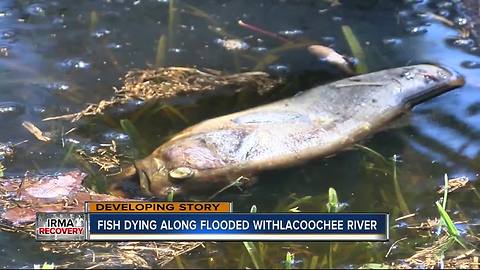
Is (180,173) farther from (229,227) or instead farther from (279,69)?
(279,69)

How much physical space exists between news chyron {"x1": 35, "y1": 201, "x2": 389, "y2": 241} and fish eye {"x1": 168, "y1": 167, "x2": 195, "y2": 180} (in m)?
0.13

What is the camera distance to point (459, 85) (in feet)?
6.38

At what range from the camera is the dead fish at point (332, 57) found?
2032 millimetres

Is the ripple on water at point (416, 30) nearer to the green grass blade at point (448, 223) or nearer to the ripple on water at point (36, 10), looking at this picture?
the green grass blade at point (448, 223)

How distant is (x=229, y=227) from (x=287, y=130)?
14.5 inches

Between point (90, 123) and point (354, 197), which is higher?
point (90, 123)

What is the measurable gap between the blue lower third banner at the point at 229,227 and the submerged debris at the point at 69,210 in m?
0.02

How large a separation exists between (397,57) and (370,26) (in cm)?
17

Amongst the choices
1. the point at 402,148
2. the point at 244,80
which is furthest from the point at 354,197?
the point at 244,80

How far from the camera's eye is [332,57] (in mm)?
2061

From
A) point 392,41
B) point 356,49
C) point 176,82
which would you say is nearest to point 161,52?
point 176,82

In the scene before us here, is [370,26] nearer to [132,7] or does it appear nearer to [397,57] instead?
[397,57]

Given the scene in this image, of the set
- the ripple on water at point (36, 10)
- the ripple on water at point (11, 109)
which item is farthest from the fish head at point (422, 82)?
the ripple on water at point (36, 10)

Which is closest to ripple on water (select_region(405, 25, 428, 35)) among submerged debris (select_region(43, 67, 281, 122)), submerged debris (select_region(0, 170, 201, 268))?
submerged debris (select_region(43, 67, 281, 122))
